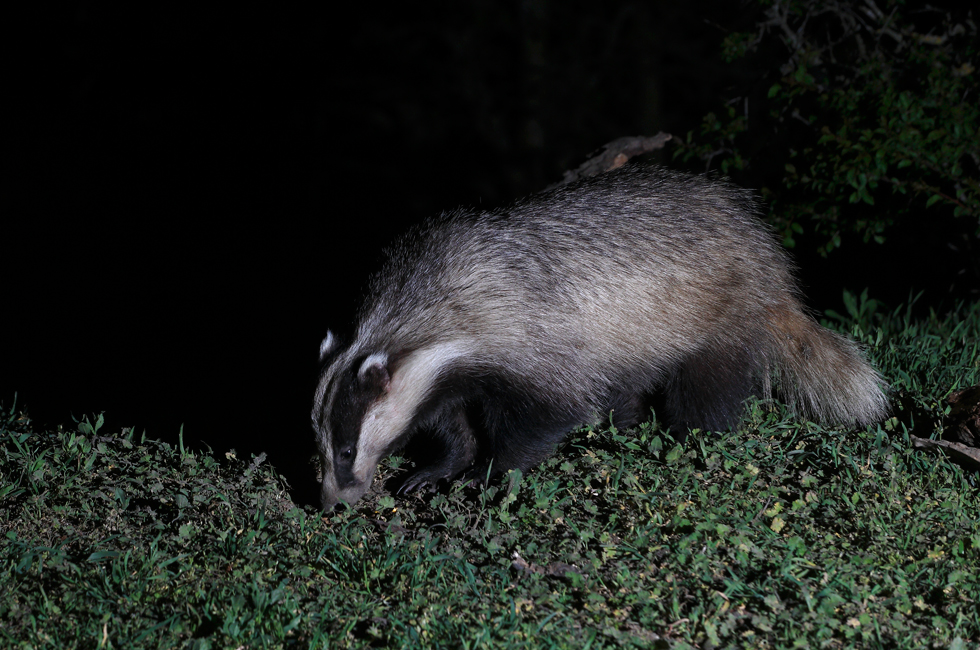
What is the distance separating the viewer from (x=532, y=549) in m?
3.44

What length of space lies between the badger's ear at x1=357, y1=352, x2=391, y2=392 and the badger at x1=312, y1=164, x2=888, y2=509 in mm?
18

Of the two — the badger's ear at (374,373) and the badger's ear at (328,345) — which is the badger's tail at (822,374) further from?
the badger's ear at (328,345)

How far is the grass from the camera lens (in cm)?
298

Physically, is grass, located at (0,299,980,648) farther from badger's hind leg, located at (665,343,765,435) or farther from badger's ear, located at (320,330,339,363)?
badger's ear, located at (320,330,339,363)

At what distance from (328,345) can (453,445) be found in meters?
0.87

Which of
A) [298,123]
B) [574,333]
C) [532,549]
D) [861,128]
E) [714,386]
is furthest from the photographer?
[298,123]

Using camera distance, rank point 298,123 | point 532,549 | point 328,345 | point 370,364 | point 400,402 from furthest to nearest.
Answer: point 298,123 → point 328,345 → point 400,402 → point 370,364 → point 532,549

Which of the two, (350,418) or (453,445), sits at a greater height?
(350,418)

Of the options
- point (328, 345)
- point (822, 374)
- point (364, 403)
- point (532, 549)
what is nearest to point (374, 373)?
point (364, 403)

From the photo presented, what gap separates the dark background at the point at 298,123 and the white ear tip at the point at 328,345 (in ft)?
11.1

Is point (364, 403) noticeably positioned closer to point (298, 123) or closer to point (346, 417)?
point (346, 417)

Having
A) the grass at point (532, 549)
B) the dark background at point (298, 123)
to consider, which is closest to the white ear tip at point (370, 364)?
the grass at point (532, 549)

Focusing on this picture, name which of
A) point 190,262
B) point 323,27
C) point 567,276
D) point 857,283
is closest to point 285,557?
point 567,276

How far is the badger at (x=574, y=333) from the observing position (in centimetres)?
412
